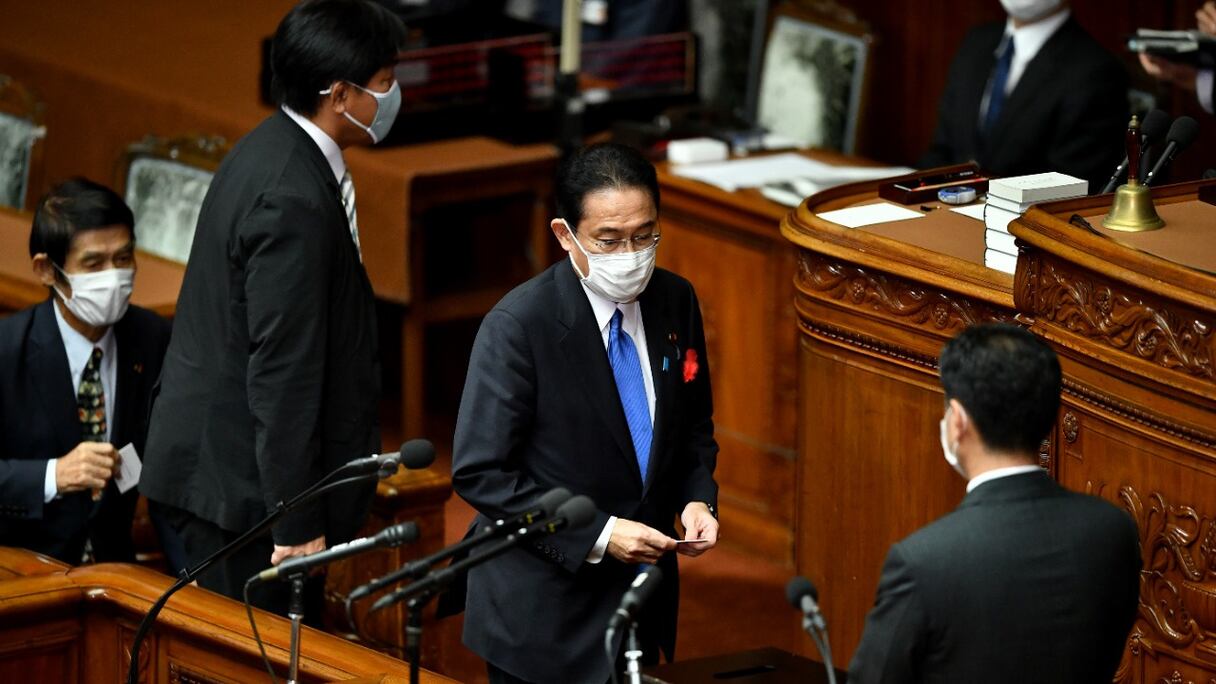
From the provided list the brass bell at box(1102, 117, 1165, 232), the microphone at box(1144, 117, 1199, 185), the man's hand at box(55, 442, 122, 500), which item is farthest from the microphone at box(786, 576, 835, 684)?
the man's hand at box(55, 442, 122, 500)

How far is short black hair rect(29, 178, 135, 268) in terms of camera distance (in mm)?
4387

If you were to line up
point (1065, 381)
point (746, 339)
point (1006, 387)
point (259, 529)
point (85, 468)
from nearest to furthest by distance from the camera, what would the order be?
point (1006, 387) → point (259, 529) → point (1065, 381) → point (85, 468) → point (746, 339)

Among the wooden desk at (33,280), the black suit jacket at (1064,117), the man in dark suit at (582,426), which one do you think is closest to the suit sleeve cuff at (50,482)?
the wooden desk at (33,280)

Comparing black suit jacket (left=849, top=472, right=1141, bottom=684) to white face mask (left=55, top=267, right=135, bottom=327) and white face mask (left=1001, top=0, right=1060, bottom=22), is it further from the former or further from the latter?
white face mask (left=1001, top=0, right=1060, bottom=22)

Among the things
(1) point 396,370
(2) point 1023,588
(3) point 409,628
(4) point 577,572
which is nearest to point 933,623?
(2) point 1023,588

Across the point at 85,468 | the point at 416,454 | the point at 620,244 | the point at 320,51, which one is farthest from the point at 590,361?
the point at 85,468

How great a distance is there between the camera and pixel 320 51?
398cm

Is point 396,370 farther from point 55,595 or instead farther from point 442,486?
point 55,595

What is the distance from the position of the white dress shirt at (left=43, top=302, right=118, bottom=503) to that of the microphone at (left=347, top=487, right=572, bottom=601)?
1895 millimetres

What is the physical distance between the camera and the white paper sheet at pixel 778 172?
6.14 metres

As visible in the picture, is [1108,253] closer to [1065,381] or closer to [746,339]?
Answer: [1065,381]

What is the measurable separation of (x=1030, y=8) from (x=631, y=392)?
2.71 meters

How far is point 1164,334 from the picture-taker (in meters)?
3.21

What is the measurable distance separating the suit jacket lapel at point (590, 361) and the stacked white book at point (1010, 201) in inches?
34.4
